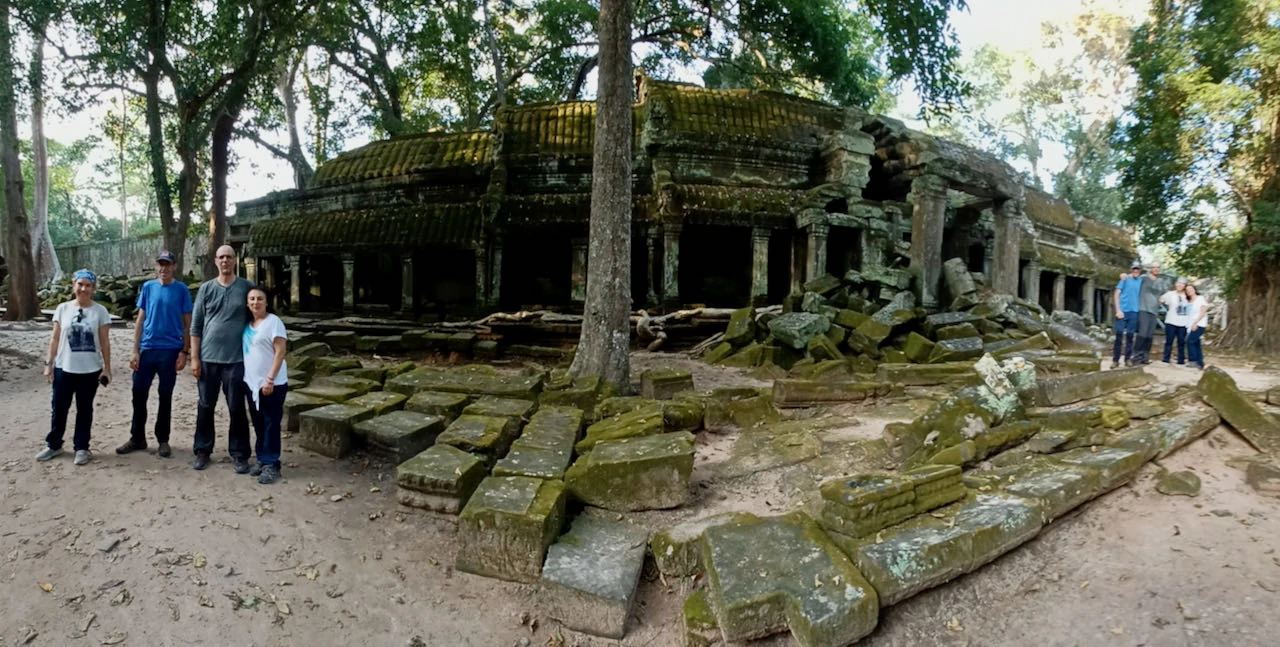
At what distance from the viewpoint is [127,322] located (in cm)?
1333

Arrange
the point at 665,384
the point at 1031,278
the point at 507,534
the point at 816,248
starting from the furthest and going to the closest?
the point at 1031,278, the point at 816,248, the point at 665,384, the point at 507,534

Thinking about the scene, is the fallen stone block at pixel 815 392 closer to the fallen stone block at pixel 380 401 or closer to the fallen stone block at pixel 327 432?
the fallen stone block at pixel 380 401

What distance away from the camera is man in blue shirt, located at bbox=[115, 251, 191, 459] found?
4.02 meters

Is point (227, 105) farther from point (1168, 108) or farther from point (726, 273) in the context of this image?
point (1168, 108)

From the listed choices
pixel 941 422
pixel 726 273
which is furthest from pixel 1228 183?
pixel 941 422

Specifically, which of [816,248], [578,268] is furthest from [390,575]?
[816,248]

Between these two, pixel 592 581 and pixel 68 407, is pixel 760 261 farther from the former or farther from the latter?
pixel 68 407

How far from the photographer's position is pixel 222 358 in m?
3.75

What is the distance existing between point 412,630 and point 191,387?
16.7 feet

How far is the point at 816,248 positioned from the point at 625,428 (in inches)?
293

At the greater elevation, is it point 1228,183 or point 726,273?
point 1228,183

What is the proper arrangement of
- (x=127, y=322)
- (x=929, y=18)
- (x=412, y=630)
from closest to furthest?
(x=412, y=630)
(x=929, y=18)
(x=127, y=322)

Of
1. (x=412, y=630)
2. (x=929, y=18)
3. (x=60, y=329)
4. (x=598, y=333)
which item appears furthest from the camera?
(x=929, y=18)

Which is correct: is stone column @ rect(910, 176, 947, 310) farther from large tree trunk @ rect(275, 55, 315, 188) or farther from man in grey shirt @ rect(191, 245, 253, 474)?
large tree trunk @ rect(275, 55, 315, 188)
